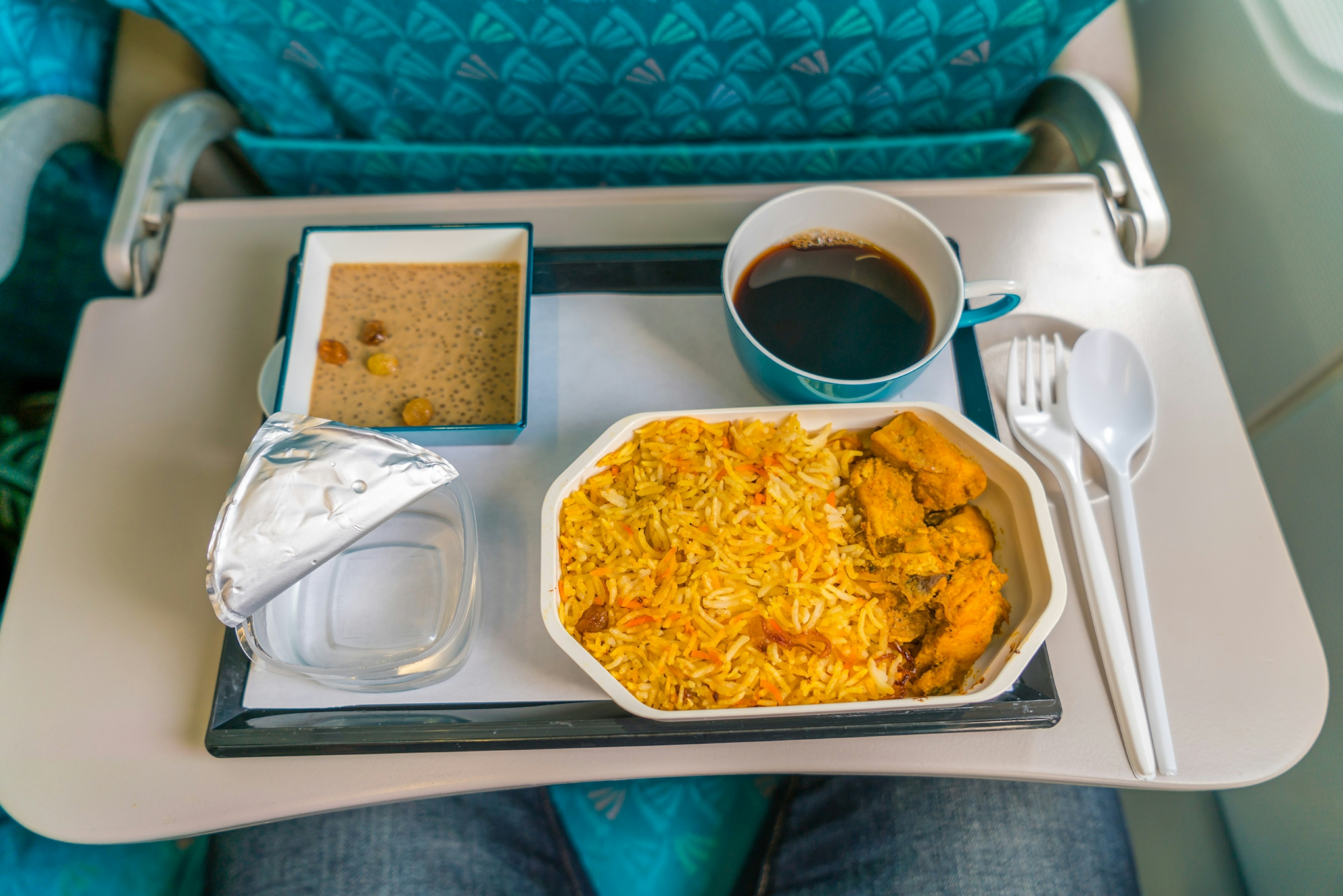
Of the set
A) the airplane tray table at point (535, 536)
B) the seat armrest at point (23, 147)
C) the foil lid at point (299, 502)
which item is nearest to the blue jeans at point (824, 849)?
the airplane tray table at point (535, 536)

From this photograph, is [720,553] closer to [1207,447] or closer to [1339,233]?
[1207,447]

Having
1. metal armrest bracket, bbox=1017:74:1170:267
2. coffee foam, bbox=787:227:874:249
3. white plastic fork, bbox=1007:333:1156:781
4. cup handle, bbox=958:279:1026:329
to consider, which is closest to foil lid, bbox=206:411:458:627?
coffee foam, bbox=787:227:874:249

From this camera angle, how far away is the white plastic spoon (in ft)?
2.76

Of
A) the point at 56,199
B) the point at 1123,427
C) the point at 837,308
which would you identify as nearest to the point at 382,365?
the point at 837,308

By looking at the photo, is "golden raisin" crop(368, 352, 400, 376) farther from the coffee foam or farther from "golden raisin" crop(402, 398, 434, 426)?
the coffee foam

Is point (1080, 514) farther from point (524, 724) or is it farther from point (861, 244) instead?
point (524, 724)

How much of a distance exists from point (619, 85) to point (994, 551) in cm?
88

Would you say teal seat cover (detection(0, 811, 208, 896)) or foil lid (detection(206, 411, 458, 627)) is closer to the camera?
foil lid (detection(206, 411, 458, 627))

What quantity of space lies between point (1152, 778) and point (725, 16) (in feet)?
3.60


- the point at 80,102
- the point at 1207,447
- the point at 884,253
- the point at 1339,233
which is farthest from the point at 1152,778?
the point at 80,102

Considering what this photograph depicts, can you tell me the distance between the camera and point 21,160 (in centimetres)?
106

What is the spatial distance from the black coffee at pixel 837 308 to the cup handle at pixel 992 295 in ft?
0.16

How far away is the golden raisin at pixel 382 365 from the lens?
926 mm

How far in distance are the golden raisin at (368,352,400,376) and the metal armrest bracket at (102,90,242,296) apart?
1.36 feet
